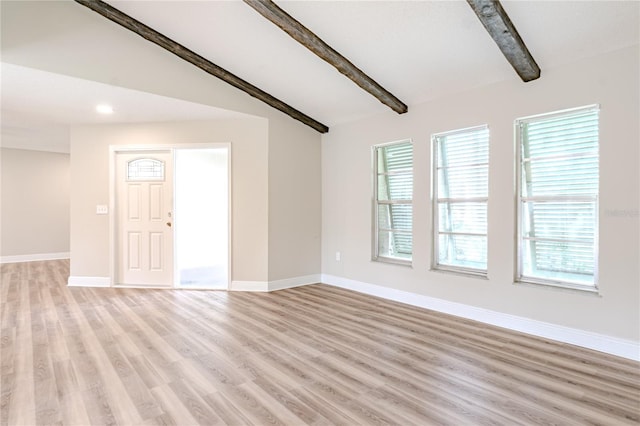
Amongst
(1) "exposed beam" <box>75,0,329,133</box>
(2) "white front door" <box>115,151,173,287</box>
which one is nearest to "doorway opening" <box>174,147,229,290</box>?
(2) "white front door" <box>115,151,173,287</box>

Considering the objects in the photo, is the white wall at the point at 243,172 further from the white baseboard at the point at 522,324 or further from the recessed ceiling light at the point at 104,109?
the white baseboard at the point at 522,324

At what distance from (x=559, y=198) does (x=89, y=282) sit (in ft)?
20.7

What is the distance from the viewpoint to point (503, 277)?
3551mm

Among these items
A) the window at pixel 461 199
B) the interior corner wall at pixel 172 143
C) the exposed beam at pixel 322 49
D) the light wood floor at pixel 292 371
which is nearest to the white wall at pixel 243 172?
the interior corner wall at pixel 172 143

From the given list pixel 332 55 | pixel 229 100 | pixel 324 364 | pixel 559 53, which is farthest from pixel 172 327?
pixel 559 53

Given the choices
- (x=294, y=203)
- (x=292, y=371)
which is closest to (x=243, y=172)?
(x=294, y=203)

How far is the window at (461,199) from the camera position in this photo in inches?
151

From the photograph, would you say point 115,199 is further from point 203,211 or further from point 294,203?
point 294,203

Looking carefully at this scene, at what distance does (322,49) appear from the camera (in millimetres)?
3518

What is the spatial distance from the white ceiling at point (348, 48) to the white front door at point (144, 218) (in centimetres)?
72

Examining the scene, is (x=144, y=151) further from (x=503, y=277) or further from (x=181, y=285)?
(x=503, y=277)

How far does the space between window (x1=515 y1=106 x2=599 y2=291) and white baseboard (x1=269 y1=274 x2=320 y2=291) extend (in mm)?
3083

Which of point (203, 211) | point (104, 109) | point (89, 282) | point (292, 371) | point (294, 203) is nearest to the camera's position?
point (292, 371)

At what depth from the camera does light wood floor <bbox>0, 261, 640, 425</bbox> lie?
203 centimetres
